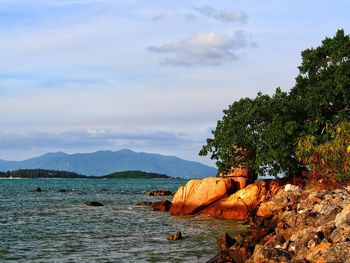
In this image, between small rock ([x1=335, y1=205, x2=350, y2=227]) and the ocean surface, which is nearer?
small rock ([x1=335, y1=205, x2=350, y2=227])

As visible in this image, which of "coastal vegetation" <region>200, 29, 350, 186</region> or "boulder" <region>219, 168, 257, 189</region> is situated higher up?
"coastal vegetation" <region>200, 29, 350, 186</region>

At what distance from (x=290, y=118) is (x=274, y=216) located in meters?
15.0

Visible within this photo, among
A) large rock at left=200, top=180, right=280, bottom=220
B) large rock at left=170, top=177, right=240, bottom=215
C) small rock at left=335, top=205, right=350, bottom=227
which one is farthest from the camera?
large rock at left=170, top=177, right=240, bottom=215

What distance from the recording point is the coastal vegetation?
148 ft

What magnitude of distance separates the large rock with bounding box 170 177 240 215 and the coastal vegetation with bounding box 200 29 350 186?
175cm

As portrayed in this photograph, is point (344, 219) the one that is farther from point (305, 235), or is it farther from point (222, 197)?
point (222, 197)

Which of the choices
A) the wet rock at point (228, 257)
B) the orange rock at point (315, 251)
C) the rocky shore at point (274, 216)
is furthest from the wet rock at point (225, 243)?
the orange rock at point (315, 251)

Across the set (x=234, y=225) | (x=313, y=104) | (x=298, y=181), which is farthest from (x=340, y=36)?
(x=234, y=225)

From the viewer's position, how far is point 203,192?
47750 mm

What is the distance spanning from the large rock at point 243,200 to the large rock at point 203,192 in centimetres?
80

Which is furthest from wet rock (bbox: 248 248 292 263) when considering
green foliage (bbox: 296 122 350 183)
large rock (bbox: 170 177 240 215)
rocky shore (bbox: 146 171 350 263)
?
large rock (bbox: 170 177 240 215)

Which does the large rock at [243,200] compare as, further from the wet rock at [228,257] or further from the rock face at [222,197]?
the wet rock at [228,257]

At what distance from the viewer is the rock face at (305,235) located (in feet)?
64.3

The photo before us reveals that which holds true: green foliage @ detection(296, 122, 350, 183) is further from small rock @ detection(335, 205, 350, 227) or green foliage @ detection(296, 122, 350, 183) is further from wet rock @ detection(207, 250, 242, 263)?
wet rock @ detection(207, 250, 242, 263)
